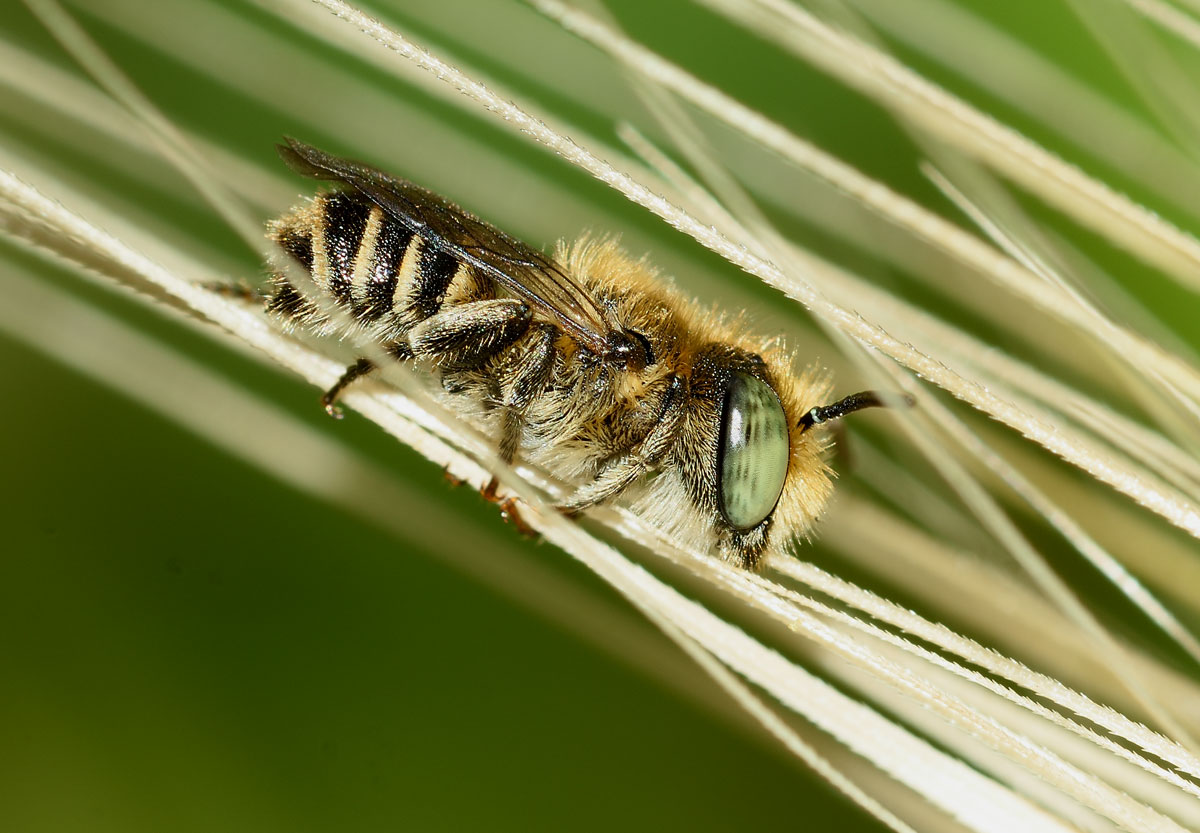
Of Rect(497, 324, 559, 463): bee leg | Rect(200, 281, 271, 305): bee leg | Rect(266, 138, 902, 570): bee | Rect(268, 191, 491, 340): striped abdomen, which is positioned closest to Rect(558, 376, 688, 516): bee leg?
Rect(266, 138, 902, 570): bee

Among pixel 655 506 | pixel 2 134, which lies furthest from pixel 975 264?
pixel 2 134

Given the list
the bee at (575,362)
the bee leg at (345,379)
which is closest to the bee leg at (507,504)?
the bee at (575,362)

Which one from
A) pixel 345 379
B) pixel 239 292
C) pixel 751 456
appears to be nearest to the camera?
pixel 345 379

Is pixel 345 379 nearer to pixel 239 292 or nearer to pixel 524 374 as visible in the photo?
pixel 524 374

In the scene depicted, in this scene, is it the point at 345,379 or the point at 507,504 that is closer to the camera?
the point at 345,379

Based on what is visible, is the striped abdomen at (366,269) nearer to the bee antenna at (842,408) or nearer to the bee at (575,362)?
the bee at (575,362)

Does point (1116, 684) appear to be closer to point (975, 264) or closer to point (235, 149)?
point (975, 264)

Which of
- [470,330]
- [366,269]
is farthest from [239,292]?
[470,330]
